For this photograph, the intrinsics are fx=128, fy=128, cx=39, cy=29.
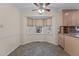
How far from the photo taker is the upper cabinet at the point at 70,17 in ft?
18.7

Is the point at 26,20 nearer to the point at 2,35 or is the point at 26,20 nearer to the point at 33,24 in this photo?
the point at 33,24

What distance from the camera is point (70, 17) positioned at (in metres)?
5.88

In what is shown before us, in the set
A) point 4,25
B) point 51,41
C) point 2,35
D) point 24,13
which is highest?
point 24,13

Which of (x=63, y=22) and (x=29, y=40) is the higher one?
(x=63, y=22)

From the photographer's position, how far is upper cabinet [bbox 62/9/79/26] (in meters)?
5.69

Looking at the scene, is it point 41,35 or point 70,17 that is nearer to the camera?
point 41,35

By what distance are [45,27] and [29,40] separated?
33.2 inches

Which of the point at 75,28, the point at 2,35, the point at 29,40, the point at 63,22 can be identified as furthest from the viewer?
the point at 75,28

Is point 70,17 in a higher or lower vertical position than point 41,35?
higher

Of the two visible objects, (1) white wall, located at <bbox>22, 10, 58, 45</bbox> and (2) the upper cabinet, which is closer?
(1) white wall, located at <bbox>22, 10, 58, 45</bbox>

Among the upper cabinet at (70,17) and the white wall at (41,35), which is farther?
the upper cabinet at (70,17)

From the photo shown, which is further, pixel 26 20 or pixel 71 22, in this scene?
pixel 71 22

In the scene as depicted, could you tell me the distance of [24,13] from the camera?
5.43 m

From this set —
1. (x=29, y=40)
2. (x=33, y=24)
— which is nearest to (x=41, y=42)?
(x=29, y=40)
